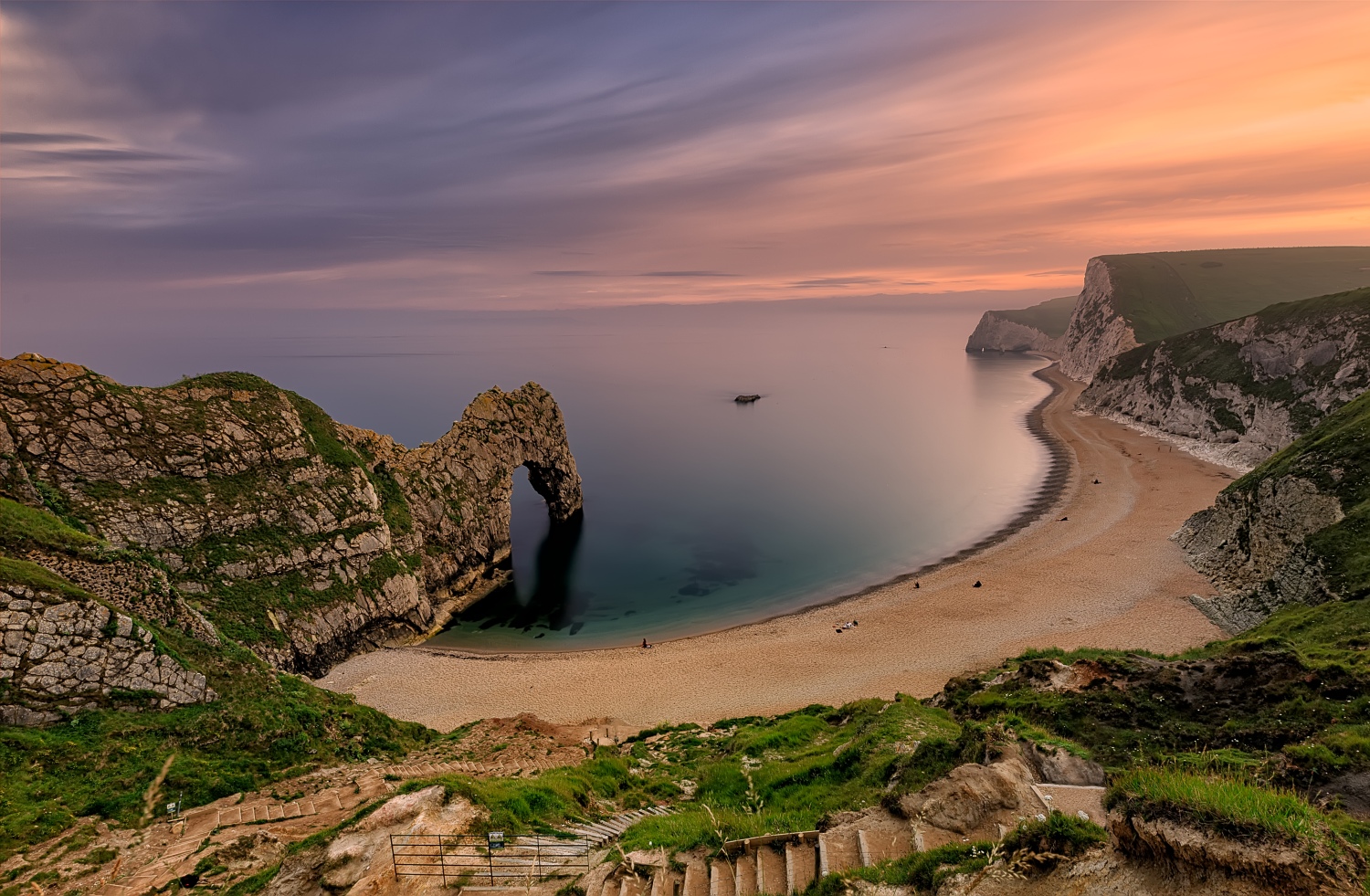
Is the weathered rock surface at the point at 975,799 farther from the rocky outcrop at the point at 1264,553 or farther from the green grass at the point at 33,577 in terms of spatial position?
the rocky outcrop at the point at 1264,553

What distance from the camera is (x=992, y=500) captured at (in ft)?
261

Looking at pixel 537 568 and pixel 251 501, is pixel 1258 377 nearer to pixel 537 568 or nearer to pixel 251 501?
pixel 537 568

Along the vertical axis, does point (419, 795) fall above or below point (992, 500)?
above

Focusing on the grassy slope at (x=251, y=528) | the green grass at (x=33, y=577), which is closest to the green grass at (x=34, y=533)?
the green grass at (x=33, y=577)

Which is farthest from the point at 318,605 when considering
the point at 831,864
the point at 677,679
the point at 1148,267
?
the point at 1148,267

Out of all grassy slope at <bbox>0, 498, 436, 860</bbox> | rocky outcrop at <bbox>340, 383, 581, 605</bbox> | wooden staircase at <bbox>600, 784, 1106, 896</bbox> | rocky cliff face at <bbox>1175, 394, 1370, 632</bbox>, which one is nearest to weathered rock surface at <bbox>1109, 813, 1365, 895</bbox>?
wooden staircase at <bbox>600, 784, 1106, 896</bbox>

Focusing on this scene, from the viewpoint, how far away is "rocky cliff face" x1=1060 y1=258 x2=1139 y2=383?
149 m

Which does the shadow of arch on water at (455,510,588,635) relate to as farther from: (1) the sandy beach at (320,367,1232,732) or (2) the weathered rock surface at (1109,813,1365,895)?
(2) the weathered rock surface at (1109,813,1365,895)

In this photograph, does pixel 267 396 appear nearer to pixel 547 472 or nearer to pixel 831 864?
pixel 547 472

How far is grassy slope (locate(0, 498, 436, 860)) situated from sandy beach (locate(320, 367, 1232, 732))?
10165 mm

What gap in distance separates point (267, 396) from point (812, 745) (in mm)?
45341

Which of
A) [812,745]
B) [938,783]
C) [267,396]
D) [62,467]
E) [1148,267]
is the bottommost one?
[812,745]

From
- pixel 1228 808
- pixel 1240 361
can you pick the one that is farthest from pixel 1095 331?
pixel 1228 808

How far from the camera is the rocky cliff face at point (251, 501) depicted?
3247 cm
